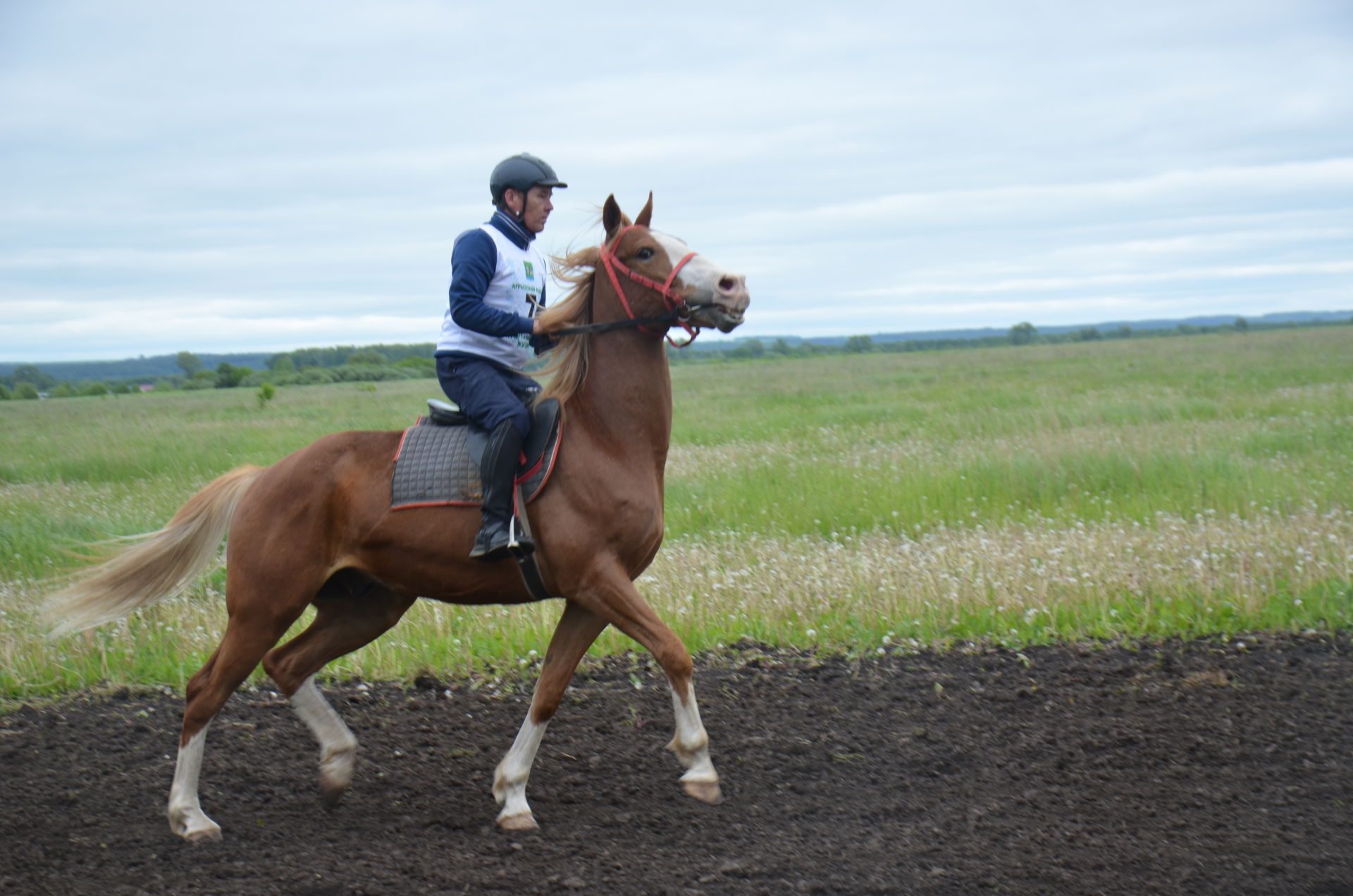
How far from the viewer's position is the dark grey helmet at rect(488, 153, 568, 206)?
5.31m

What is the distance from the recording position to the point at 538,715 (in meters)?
5.02

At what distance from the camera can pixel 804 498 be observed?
13094 millimetres

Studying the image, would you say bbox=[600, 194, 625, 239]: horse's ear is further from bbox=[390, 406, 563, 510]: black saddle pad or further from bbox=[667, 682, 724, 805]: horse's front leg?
bbox=[667, 682, 724, 805]: horse's front leg

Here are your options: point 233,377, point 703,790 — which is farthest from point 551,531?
point 233,377

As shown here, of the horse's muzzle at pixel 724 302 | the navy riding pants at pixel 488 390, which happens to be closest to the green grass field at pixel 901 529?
the navy riding pants at pixel 488 390

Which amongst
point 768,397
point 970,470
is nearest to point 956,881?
point 970,470

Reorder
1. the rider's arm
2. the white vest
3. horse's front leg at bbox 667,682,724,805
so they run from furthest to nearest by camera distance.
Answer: the white vest → the rider's arm → horse's front leg at bbox 667,682,724,805

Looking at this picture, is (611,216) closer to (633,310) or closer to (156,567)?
(633,310)

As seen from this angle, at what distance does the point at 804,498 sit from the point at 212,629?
7.28 meters

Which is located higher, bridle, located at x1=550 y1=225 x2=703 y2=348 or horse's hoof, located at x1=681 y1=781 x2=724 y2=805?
bridle, located at x1=550 y1=225 x2=703 y2=348

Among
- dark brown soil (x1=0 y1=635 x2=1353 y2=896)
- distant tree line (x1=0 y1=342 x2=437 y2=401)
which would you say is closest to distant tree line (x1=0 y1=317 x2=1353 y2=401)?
distant tree line (x1=0 y1=342 x2=437 y2=401)

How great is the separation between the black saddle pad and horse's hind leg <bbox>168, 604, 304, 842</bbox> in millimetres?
800

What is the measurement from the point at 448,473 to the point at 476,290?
0.90 meters

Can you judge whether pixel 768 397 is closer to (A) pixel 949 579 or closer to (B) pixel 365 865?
(A) pixel 949 579
